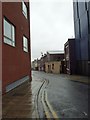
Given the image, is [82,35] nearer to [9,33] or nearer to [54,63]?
[9,33]

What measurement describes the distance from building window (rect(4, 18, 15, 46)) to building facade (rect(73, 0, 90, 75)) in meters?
20.7

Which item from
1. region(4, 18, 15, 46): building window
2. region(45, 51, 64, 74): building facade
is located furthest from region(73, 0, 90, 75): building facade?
region(4, 18, 15, 46): building window

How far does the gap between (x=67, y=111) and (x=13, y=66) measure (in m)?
9.89

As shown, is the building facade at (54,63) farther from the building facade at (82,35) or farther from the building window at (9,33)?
the building window at (9,33)

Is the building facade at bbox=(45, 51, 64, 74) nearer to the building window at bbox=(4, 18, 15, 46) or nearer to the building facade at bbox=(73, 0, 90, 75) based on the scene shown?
the building facade at bbox=(73, 0, 90, 75)

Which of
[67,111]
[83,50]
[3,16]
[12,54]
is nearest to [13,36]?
[12,54]

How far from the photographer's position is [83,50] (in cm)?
4072

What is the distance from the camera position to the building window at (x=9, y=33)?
53.8 ft

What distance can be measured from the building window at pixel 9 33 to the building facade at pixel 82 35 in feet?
67.8

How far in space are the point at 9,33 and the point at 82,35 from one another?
82.7ft

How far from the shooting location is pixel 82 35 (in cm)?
4072

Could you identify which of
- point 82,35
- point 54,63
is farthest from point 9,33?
point 54,63

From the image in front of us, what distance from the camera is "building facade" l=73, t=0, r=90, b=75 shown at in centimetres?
3748

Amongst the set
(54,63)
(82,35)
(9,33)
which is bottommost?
(54,63)
